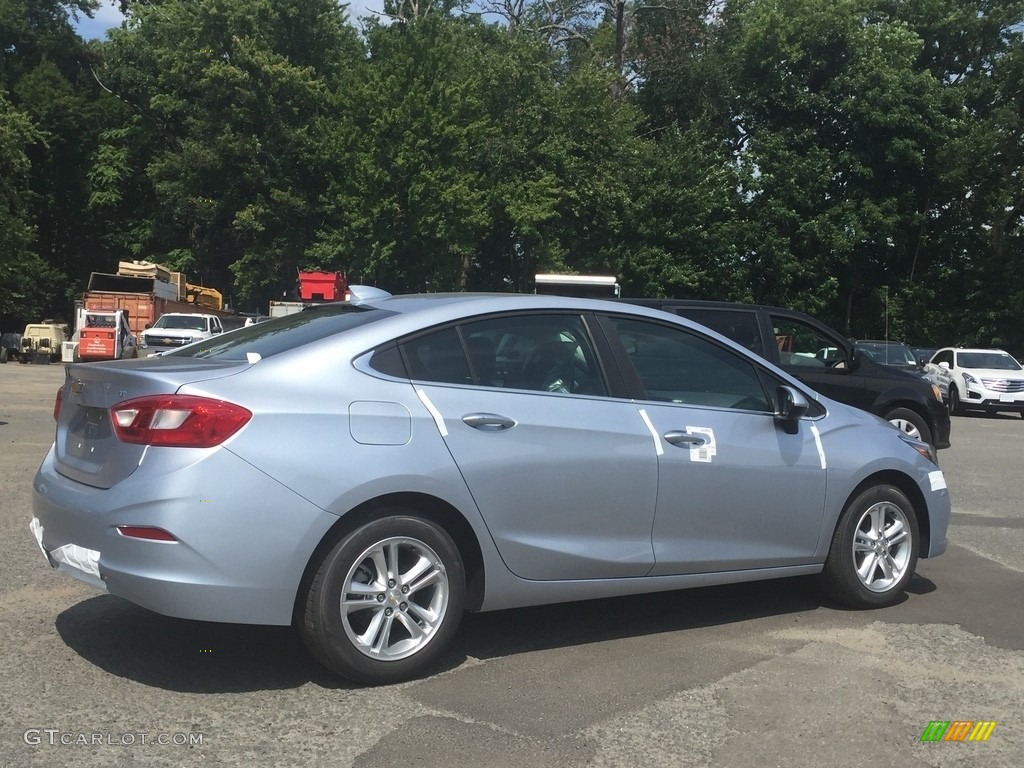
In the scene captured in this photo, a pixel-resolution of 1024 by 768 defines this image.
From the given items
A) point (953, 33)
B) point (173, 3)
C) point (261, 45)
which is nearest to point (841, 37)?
point (953, 33)

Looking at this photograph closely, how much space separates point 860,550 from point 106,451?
389 centimetres

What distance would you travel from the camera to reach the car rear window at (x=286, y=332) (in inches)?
189

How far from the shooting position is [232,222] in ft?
148

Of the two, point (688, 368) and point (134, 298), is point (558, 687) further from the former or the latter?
point (134, 298)

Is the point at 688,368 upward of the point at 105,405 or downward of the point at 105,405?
upward

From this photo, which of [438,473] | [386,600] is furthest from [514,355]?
[386,600]

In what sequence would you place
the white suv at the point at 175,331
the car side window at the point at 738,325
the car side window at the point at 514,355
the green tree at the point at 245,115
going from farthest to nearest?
the green tree at the point at 245,115 < the white suv at the point at 175,331 < the car side window at the point at 738,325 < the car side window at the point at 514,355

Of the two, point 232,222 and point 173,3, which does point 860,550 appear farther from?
point 173,3

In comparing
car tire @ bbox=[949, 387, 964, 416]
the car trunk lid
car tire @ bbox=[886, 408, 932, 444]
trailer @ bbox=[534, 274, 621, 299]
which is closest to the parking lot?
the car trunk lid

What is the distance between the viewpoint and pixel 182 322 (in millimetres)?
33000

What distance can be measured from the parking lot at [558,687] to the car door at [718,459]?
46 centimetres

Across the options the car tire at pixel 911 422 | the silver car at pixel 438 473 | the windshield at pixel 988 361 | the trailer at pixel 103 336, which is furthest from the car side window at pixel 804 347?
the trailer at pixel 103 336

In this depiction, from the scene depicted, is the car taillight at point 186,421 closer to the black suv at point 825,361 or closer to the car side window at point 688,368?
the car side window at point 688,368

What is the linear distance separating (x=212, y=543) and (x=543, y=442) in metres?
1.49
